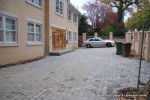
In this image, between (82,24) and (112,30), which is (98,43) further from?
(82,24)

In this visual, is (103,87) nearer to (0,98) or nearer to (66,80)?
(66,80)

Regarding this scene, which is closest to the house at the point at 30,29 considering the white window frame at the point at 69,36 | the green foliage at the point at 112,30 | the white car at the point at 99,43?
the white window frame at the point at 69,36

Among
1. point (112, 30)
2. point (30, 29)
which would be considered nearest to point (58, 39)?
point (30, 29)

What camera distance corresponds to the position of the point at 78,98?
314 inches

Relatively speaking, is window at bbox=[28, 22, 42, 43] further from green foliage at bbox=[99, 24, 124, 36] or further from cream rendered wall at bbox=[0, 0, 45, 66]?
green foliage at bbox=[99, 24, 124, 36]

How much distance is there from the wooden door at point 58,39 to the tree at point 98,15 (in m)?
26.1

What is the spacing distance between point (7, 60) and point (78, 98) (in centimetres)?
867

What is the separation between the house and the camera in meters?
15.8

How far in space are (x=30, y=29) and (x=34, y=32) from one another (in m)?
0.64

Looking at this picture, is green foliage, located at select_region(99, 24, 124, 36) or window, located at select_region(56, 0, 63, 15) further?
green foliage, located at select_region(99, 24, 124, 36)

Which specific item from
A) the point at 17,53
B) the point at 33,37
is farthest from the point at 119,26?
the point at 17,53

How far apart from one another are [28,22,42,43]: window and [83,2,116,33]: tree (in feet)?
113

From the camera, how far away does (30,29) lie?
2022 cm

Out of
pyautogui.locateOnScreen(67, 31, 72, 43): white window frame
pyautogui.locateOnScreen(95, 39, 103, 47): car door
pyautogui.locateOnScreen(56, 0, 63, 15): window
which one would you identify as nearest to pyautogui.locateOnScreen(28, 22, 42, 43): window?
pyautogui.locateOnScreen(56, 0, 63, 15): window
